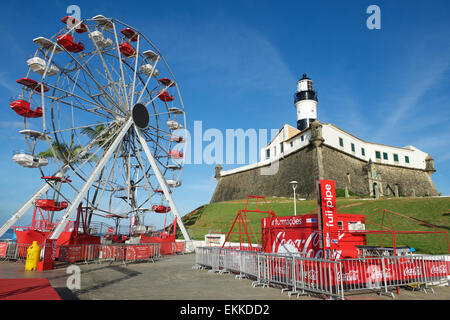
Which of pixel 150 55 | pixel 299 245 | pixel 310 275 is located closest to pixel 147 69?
pixel 150 55

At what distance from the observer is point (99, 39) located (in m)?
23.1

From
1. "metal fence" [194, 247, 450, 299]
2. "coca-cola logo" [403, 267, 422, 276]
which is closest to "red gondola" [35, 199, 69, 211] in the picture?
"metal fence" [194, 247, 450, 299]

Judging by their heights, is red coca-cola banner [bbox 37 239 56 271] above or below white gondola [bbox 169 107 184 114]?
below

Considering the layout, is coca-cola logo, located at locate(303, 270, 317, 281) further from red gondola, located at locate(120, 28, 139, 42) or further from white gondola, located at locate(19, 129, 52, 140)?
red gondola, located at locate(120, 28, 139, 42)

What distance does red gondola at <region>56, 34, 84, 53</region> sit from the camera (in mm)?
21000

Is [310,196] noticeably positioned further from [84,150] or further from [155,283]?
[155,283]

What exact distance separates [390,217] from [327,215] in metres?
20.9

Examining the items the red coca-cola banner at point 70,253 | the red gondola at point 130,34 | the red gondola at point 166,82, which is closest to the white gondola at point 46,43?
the red gondola at point 130,34

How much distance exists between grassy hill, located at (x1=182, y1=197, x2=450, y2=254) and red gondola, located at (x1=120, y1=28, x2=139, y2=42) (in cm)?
1967

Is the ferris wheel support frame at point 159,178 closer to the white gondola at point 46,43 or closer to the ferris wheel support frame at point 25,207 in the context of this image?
the ferris wheel support frame at point 25,207

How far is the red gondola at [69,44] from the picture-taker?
21.0 meters

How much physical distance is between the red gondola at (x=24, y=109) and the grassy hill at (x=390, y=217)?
17.9m

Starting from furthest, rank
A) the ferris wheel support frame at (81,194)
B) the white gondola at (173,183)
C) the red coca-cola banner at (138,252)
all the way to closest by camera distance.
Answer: the white gondola at (173,183)
the red coca-cola banner at (138,252)
the ferris wheel support frame at (81,194)
